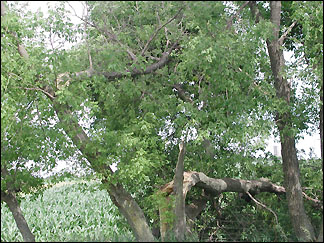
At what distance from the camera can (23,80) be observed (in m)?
9.04

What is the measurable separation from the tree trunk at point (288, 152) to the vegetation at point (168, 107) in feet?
0.08

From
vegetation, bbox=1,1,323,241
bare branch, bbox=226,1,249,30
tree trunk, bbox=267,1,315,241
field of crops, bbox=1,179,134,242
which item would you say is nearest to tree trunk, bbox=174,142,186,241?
vegetation, bbox=1,1,323,241

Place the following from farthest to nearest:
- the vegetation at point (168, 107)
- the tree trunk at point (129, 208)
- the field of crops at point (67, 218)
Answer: the field of crops at point (67, 218) < the tree trunk at point (129, 208) < the vegetation at point (168, 107)

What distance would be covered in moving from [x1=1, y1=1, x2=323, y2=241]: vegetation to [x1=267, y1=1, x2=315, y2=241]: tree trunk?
0.02m

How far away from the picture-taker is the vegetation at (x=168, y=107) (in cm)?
939

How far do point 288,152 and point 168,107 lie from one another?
289 cm

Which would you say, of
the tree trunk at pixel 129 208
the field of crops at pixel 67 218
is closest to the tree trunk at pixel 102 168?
the tree trunk at pixel 129 208

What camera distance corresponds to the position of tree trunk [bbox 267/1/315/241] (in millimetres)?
10969

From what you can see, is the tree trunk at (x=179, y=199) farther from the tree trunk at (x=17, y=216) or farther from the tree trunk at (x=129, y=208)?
the tree trunk at (x=17, y=216)

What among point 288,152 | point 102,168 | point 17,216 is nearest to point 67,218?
point 17,216

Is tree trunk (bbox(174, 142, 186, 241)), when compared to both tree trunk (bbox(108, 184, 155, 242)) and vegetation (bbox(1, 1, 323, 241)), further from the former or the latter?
tree trunk (bbox(108, 184, 155, 242))

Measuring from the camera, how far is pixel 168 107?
1101 cm

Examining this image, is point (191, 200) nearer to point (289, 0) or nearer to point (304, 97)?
point (304, 97)

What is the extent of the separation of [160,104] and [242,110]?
1821mm
